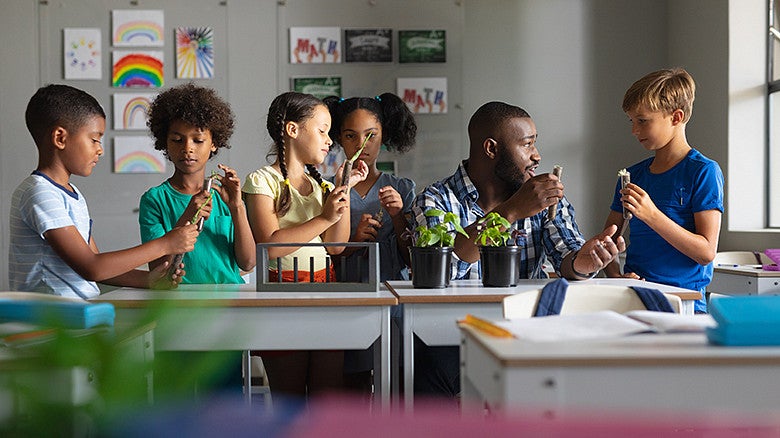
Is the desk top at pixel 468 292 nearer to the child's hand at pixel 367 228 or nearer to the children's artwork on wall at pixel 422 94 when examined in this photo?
the child's hand at pixel 367 228

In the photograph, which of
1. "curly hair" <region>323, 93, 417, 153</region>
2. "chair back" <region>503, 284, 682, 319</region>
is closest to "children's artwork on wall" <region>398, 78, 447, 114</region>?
"curly hair" <region>323, 93, 417, 153</region>

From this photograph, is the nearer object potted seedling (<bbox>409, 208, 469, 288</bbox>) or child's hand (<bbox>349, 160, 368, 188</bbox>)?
potted seedling (<bbox>409, 208, 469, 288</bbox>)

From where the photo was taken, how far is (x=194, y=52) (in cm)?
523

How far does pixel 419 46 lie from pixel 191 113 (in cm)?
268

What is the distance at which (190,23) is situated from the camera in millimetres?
5227

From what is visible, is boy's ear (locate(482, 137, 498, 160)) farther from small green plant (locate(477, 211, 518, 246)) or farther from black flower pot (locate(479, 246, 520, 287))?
black flower pot (locate(479, 246, 520, 287))

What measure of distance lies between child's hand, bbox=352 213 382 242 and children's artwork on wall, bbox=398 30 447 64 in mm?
2547

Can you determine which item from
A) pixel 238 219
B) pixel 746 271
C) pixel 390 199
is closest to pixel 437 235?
pixel 390 199

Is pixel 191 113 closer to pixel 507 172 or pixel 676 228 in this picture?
pixel 507 172

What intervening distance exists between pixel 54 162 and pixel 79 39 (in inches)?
117

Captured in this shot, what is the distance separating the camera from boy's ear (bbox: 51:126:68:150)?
8.26 ft

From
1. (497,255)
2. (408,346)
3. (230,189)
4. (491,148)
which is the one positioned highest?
(491,148)

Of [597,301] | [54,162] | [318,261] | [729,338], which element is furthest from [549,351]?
[54,162]

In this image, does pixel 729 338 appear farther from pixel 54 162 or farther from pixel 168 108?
pixel 168 108
